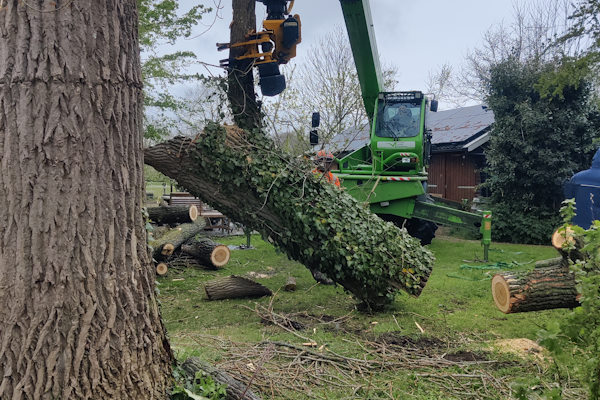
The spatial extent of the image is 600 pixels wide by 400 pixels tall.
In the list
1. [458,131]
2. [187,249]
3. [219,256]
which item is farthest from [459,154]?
[187,249]

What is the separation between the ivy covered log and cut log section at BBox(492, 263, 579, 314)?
4.45ft

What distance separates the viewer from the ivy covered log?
5719 millimetres

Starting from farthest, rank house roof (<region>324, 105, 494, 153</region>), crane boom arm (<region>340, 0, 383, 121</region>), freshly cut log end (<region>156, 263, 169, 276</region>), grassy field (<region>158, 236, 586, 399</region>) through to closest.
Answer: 1. house roof (<region>324, 105, 494, 153</region>)
2. freshly cut log end (<region>156, 263, 169, 276</region>)
3. crane boom arm (<region>340, 0, 383, 121</region>)
4. grassy field (<region>158, 236, 586, 399</region>)

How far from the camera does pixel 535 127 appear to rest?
12.9 metres

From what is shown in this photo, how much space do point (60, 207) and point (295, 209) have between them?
12.2ft

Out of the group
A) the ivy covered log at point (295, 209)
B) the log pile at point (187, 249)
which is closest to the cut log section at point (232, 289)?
the ivy covered log at point (295, 209)

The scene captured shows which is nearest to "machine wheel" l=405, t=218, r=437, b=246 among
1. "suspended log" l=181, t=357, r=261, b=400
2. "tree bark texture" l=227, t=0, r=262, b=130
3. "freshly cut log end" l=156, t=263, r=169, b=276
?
"freshly cut log end" l=156, t=263, r=169, b=276

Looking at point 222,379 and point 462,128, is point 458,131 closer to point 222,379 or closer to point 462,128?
point 462,128

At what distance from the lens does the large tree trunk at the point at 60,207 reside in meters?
2.16

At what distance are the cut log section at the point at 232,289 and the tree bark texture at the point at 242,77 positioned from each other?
2.31m

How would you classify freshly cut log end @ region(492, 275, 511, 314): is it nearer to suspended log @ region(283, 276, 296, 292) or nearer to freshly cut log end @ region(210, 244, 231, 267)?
suspended log @ region(283, 276, 296, 292)

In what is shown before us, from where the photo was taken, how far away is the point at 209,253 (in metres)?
9.55

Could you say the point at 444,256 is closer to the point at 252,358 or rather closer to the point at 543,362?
the point at 543,362

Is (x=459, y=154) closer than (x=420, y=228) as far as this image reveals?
No
